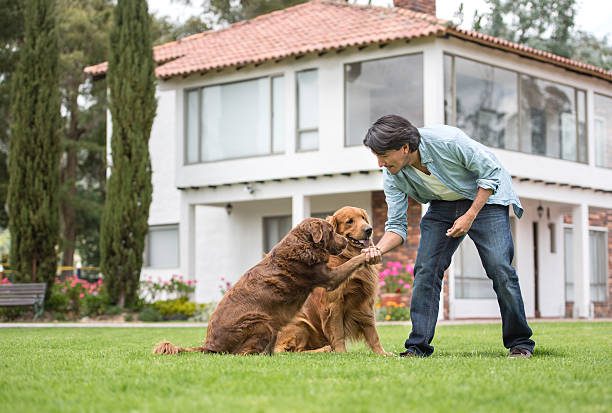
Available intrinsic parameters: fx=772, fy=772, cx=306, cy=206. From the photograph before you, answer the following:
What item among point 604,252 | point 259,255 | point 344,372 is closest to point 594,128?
point 604,252

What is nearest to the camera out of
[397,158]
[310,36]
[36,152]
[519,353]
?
[397,158]

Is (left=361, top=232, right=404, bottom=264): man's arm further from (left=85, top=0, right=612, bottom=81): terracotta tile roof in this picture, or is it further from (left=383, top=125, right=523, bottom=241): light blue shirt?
(left=85, top=0, right=612, bottom=81): terracotta tile roof

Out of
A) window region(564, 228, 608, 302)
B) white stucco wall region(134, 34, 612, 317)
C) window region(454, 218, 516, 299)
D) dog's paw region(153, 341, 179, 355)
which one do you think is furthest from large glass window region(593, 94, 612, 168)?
dog's paw region(153, 341, 179, 355)

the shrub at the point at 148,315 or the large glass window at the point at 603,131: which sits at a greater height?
the large glass window at the point at 603,131

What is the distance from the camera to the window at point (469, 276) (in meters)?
19.2

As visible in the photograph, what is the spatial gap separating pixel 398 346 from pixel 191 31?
3191cm

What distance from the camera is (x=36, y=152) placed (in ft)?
57.0

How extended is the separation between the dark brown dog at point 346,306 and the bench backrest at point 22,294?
1059cm

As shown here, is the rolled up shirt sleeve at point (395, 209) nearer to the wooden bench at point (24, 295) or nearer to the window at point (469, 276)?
the wooden bench at point (24, 295)

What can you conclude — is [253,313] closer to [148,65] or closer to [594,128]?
[148,65]

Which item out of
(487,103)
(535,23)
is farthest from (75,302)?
(535,23)

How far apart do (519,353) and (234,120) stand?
14897 mm

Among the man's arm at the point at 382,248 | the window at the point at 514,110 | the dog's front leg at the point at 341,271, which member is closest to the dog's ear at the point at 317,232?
the dog's front leg at the point at 341,271

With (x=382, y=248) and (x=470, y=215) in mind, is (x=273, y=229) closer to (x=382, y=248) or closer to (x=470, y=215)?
(x=382, y=248)
